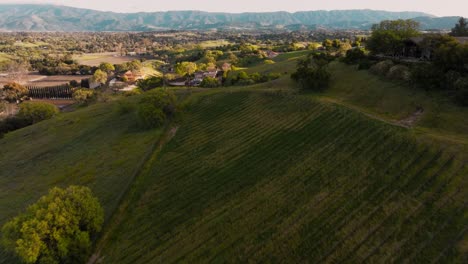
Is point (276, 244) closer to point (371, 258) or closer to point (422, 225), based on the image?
point (371, 258)

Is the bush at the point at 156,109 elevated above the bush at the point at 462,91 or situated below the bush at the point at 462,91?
below

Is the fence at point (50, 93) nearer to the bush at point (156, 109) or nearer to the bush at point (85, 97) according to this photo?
the bush at point (85, 97)

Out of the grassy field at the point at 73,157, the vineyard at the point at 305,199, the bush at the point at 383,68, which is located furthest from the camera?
the bush at the point at 383,68

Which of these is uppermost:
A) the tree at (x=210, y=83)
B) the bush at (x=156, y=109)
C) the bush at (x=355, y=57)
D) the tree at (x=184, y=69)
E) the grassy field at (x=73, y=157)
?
the bush at (x=355, y=57)

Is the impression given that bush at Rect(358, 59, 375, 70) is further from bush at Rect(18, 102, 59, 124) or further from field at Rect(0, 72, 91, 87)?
field at Rect(0, 72, 91, 87)

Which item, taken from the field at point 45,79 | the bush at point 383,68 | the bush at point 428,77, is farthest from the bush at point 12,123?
the bush at point 428,77

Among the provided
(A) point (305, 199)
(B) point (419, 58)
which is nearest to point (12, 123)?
(A) point (305, 199)

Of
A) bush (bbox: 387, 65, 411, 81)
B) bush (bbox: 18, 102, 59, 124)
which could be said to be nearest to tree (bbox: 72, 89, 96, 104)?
bush (bbox: 18, 102, 59, 124)
